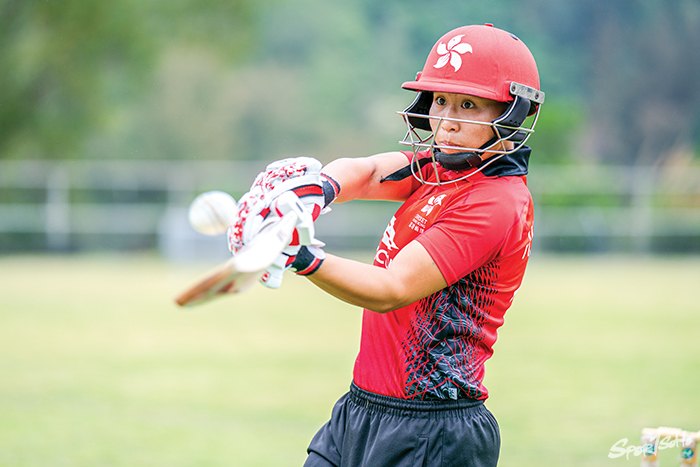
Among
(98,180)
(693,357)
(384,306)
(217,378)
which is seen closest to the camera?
(384,306)

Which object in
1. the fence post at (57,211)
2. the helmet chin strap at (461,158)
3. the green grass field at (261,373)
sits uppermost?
the helmet chin strap at (461,158)

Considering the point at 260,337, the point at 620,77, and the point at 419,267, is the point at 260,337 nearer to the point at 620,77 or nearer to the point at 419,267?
the point at 419,267

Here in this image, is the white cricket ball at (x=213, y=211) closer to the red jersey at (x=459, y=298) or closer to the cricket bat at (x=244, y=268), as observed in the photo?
the cricket bat at (x=244, y=268)

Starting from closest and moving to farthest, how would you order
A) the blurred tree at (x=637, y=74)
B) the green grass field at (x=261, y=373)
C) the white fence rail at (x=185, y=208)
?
the green grass field at (x=261, y=373) → the white fence rail at (x=185, y=208) → the blurred tree at (x=637, y=74)

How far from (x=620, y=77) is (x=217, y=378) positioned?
29480mm

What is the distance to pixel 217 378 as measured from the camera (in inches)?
278

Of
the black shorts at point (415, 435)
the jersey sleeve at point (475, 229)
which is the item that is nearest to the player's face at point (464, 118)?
the jersey sleeve at point (475, 229)

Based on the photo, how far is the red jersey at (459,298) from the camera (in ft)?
7.27

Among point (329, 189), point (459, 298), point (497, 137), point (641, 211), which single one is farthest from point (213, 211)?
point (641, 211)

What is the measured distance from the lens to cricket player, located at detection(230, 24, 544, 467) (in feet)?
7.50

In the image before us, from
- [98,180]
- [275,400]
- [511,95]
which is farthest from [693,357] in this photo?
[98,180]

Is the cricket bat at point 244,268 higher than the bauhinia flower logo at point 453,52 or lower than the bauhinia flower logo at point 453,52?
lower

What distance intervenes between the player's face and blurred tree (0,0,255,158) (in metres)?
21.9

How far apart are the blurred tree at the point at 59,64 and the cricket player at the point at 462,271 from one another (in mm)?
21858
